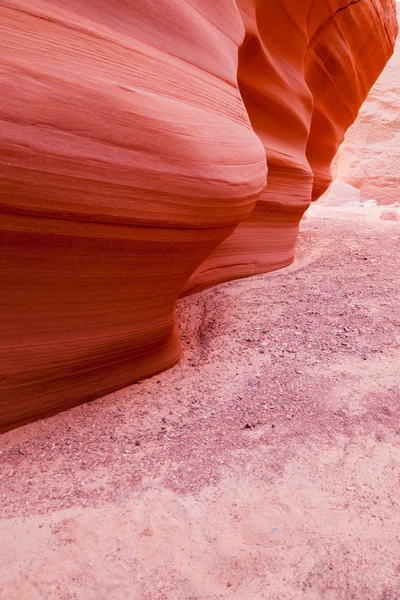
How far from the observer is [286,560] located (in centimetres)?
93

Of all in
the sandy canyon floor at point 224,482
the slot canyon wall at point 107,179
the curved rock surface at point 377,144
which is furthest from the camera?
the curved rock surface at point 377,144

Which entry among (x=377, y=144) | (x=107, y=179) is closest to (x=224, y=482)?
(x=107, y=179)

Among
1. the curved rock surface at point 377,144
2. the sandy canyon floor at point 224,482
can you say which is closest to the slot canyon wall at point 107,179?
the sandy canyon floor at point 224,482

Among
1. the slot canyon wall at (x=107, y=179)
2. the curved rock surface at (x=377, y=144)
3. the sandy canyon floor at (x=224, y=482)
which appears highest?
the curved rock surface at (x=377, y=144)

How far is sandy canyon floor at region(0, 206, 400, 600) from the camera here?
2.95ft

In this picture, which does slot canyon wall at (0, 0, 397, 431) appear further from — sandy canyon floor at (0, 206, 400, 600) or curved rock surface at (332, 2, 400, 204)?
curved rock surface at (332, 2, 400, 204)

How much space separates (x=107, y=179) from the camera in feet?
3.88

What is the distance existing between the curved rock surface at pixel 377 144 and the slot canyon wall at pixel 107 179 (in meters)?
11.8

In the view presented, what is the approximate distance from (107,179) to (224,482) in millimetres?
864

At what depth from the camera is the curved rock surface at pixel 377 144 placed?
41.1 feet

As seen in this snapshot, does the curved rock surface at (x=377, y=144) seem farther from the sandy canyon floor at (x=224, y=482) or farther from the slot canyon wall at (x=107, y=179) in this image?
the sandy canyon floor at (x=224, y=482)

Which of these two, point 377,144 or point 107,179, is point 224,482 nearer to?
point 107,179

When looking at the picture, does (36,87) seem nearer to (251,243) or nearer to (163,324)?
(163,324)

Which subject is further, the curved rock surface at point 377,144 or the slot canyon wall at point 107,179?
the curved rock surface at point 377,144
